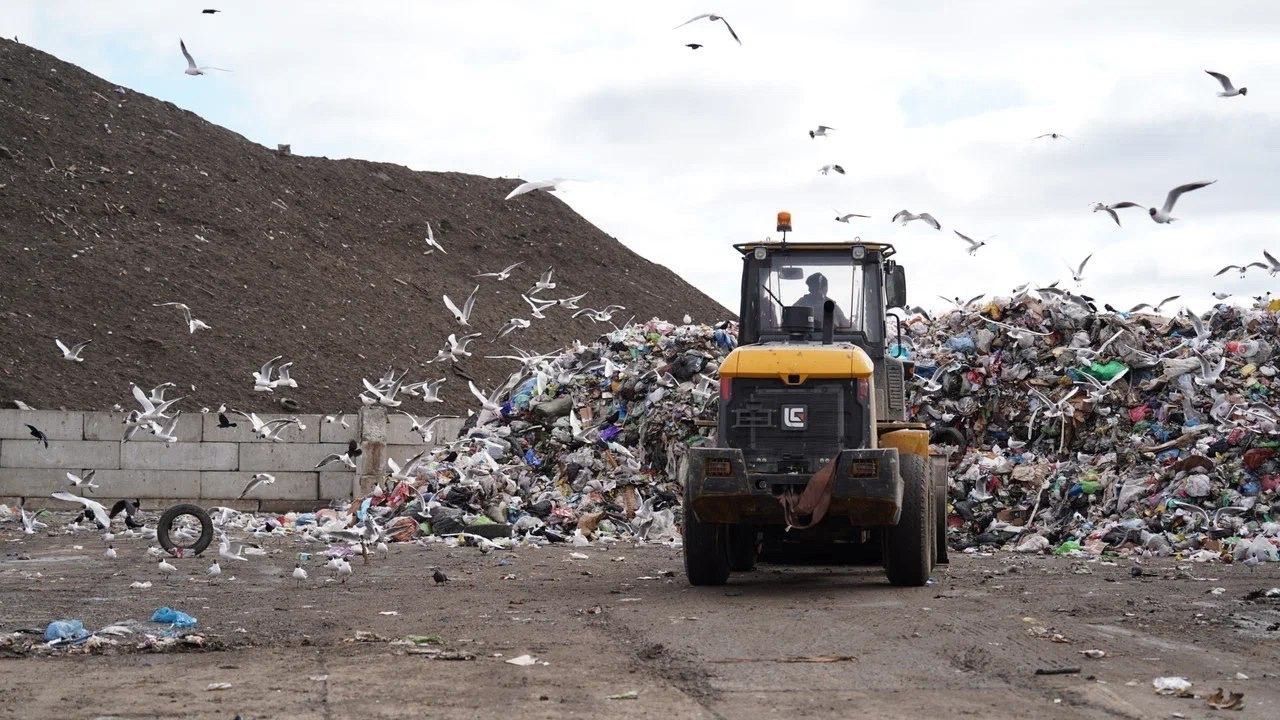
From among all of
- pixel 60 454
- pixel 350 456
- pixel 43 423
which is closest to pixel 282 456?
pixel 350 456

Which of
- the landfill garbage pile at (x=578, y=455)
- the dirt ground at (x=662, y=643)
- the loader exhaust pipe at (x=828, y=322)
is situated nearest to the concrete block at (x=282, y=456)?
the landfill garbage pile at (x=578, y=455)

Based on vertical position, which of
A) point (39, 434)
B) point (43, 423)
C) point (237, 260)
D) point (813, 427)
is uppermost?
point (237, 260)

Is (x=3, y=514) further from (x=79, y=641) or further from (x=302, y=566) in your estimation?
(x=79, y=641)

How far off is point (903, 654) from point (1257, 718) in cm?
162

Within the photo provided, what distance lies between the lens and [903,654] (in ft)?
19.2

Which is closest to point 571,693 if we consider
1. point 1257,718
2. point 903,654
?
point 903,654

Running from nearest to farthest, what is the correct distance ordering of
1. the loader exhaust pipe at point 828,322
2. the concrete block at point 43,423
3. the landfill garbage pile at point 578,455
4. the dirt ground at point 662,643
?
the dirt ground at point 662,643 < the loader exhaust pipe at point 828,322 < the landfill garbage pile at point 578,455 < the concrete block at point 43,423

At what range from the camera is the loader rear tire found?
8336mm

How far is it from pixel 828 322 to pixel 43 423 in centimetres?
1082

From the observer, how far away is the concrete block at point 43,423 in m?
15.9

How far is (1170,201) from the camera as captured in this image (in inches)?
393

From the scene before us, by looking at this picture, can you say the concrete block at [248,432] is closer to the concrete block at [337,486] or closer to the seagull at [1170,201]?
the concrete block at [337,486]

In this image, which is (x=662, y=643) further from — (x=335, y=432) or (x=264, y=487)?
(x=264, y=487)

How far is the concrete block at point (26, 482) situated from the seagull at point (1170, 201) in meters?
12.4
